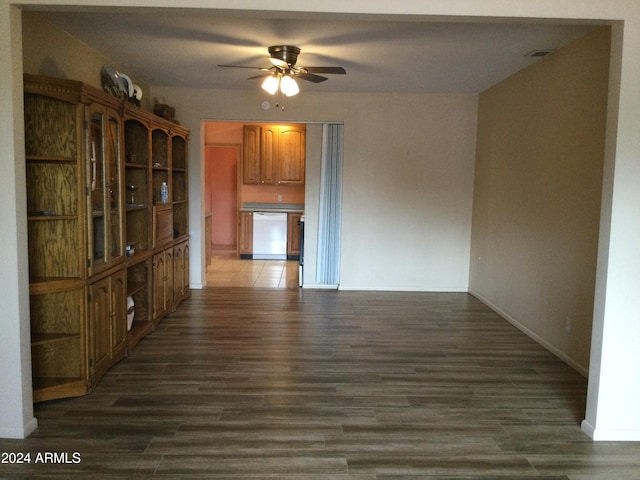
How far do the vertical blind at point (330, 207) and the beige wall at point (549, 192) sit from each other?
1.88 metres

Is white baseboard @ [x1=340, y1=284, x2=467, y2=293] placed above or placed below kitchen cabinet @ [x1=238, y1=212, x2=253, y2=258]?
below

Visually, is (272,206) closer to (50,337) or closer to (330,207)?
(330,207)

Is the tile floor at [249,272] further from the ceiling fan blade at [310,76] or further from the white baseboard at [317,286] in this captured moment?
the ceiling fan blade at [310,76]

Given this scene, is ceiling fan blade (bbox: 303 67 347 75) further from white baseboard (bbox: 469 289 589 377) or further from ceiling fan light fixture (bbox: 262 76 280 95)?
white baseboard (bbox: 469 289 589 377)

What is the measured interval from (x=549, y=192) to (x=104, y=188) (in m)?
3.71

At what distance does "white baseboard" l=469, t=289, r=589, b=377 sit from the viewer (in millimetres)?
→ 4102

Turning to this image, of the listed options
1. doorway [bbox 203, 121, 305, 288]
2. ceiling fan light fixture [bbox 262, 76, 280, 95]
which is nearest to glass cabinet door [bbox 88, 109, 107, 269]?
ceiling fan light fixture [bbox 262, 76, 280, 95]

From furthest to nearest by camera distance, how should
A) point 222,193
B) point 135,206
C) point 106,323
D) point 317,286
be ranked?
point 222,193 < point 317,286 < point 135,206 < point 106,323

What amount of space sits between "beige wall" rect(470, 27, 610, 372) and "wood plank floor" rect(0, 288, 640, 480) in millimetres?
418

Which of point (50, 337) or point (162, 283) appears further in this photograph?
point (162, 283)

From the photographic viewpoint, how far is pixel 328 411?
3.31 m

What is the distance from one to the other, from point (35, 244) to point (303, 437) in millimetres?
2079

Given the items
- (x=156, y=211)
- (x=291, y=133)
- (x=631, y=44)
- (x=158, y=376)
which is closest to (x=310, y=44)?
(x=156, y=211)

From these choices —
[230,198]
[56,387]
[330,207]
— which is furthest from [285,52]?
[230,198]
